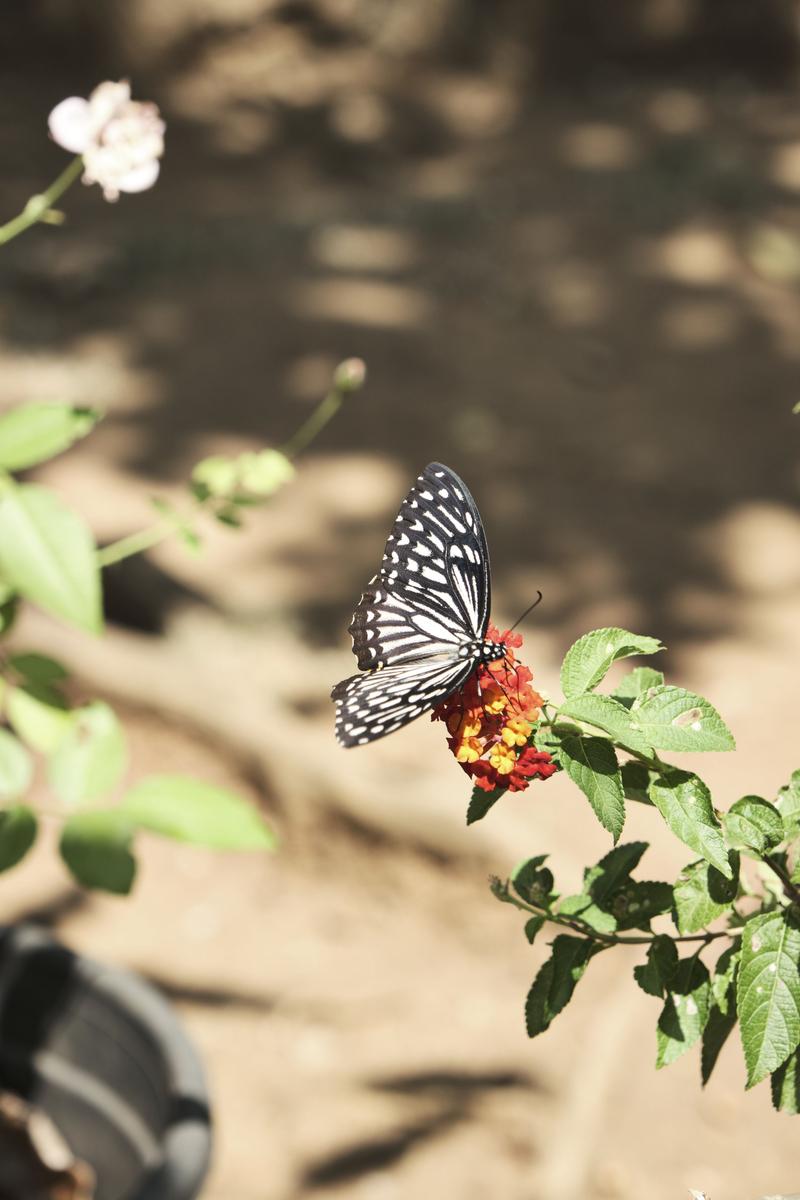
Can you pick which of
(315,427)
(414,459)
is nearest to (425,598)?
(315,427)

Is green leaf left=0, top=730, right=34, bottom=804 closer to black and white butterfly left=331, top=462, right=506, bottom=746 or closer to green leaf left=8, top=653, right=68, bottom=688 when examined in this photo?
green leaf left=8, top=653, right=68, bottom=688

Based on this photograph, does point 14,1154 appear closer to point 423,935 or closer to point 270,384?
point 423,935

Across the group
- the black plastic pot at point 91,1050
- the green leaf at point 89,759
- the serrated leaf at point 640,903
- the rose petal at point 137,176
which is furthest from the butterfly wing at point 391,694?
the black plastic pot at point 91,1050

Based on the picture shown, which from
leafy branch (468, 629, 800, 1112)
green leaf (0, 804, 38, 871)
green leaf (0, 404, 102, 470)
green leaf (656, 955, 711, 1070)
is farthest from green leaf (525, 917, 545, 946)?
green leaf (0, 404, 102, 470)

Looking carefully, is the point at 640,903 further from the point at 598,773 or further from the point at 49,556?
the point at 49,556

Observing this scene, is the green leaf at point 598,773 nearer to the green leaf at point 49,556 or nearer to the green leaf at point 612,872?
the green leaf at point 612,872

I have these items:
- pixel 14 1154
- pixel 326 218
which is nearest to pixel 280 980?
pixel 14 1154
